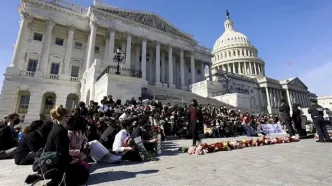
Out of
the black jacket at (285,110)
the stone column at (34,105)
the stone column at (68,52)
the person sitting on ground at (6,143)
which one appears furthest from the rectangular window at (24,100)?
the black jacket at (285,110)

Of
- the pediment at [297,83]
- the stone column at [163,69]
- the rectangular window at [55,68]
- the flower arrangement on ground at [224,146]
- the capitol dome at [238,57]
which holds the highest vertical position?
the capitol dome at [238,57]

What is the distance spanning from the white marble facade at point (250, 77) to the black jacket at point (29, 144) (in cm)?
4929

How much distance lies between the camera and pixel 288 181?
3312 mm

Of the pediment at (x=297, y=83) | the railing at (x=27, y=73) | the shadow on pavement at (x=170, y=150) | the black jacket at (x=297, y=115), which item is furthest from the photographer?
the pediment at (x=297, y=83)

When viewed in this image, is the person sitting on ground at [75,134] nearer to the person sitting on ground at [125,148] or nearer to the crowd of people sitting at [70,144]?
the crowd of people sitting at [70,144]

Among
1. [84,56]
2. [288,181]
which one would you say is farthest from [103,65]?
[288,181]

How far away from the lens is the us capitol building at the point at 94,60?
2128 cm

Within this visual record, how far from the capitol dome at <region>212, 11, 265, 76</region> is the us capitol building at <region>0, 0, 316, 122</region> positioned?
132 ft

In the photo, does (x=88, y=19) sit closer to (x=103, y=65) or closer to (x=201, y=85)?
(x=103, y=65)

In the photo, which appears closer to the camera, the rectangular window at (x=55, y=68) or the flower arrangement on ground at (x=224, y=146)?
the flower arrangement on ground at (x=224, y=146)

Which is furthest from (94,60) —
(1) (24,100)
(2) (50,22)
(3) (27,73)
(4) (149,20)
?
(4) (149,20)

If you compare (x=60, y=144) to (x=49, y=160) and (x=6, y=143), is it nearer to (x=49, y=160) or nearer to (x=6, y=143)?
(x=49, y=160)

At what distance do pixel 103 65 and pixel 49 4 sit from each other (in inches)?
618

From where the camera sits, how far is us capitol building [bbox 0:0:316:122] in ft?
69.8
